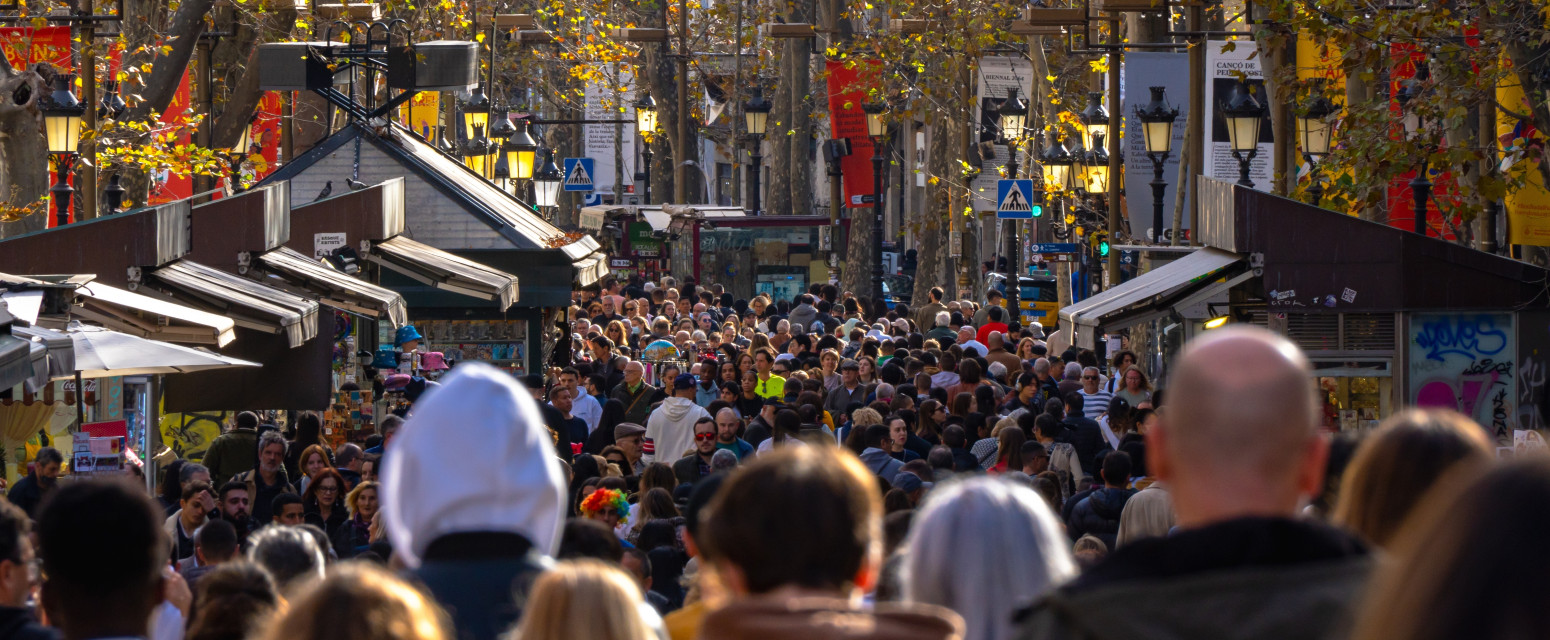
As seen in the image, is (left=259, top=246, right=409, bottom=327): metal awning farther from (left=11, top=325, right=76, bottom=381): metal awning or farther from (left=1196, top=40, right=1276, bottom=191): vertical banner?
(left=1196, top=40, right=1276, bottom=191): vertical banner

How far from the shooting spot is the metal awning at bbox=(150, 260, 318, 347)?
12469mm

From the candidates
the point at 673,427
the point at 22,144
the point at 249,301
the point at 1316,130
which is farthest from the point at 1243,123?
the point at 22,144

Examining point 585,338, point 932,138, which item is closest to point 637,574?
point 585,338

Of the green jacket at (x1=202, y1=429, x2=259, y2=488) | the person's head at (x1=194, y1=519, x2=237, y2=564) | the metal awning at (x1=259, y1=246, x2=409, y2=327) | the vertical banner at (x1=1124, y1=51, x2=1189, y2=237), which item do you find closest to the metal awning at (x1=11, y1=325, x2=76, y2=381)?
the person's head at (x1=194, y1=519, x2=237, y2=564)

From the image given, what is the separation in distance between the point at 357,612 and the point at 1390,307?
1070 centimetres

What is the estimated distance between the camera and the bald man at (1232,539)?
8.11 ft

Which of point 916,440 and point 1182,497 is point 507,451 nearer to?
point 1182,497

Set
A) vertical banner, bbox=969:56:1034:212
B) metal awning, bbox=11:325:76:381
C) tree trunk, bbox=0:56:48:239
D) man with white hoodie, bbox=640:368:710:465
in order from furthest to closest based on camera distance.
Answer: vertical banner, bbox=969:56:1034:212
tree trunk, bbox=0:56:48:239
man with white hoodie, bbox=640:368:710:465
metal awning, bbox=11:325:76:381

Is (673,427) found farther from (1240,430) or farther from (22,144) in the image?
(1240,430)

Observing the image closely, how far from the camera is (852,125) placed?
1383 inches

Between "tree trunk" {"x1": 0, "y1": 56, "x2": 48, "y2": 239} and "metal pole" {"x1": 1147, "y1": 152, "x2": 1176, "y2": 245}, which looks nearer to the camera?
"tree trunk" {"x1": 0, "y1": 56, "x2": 48, "y2": 239}

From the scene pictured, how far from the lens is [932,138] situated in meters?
38.1

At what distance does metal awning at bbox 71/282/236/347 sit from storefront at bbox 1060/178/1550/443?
6.23 m

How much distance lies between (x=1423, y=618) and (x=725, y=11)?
39363 millimetres
